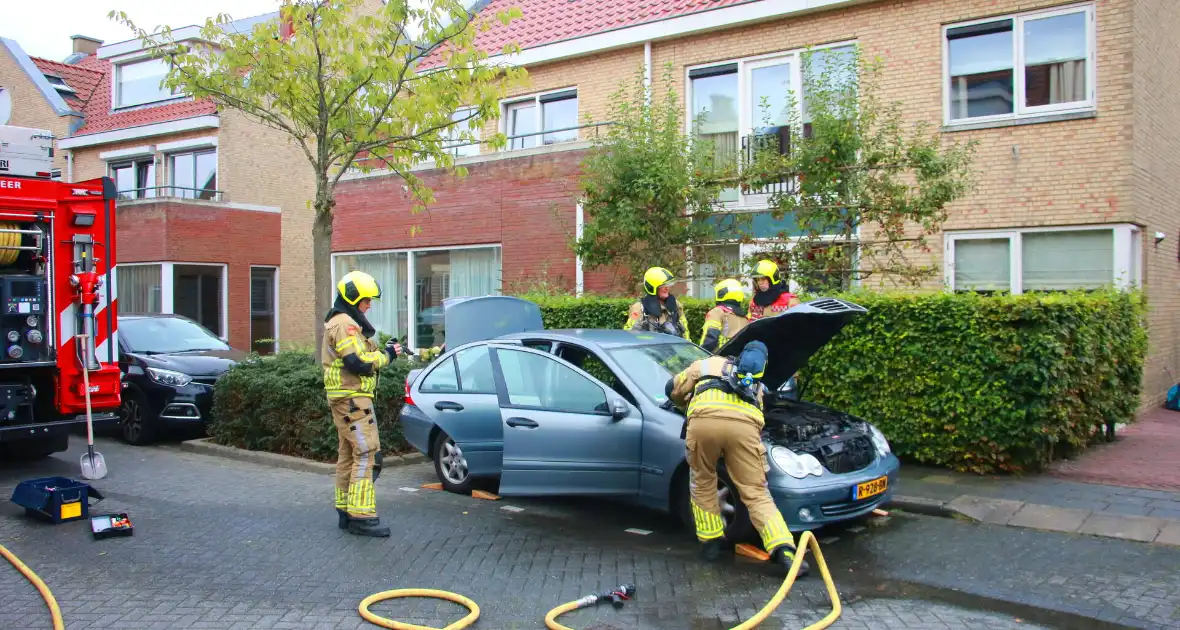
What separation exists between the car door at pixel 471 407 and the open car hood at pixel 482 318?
4.27 feet

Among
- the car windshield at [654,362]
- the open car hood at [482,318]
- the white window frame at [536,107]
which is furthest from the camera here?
the white window frame at [536,107]

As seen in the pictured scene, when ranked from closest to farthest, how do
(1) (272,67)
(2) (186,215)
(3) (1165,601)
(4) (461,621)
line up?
1. (4) (461,621)
2. (3) (1165,601)
3. (1) (272,67)
4. (2) (186,215)

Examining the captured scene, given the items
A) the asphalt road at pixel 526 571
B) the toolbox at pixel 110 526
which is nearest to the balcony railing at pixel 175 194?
the asphalt road at pixel 526 571

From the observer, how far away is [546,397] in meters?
7.15

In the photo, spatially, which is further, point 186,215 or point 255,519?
point 186,215

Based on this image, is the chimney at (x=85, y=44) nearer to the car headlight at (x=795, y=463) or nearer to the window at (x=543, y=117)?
the window at (x=543, y=117)

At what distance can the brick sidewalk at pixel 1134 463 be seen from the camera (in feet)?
26.4

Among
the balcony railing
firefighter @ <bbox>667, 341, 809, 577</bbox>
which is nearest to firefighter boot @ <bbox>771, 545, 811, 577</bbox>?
firefighter @ <bbox>667, 341, 809, 577</bbox>

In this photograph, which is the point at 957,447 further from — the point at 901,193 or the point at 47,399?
the point at 47,399

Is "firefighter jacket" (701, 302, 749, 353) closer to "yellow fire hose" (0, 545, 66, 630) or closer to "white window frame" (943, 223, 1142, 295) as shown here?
"white window frame" (943, 223, 1142, 295)

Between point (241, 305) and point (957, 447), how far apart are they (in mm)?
18691

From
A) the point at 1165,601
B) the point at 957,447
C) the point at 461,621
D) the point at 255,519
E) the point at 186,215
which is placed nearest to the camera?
the point at 461,621

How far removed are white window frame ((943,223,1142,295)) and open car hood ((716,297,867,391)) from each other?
4.35m

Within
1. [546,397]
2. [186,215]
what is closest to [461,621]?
[546,397]
